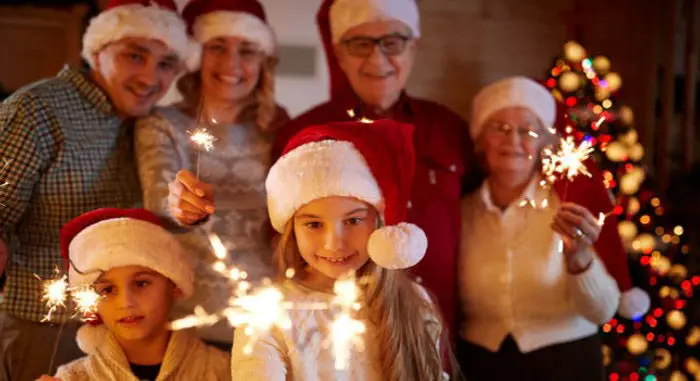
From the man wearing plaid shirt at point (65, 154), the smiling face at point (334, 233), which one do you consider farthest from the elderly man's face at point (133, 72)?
the smiling face at point (334, 233)

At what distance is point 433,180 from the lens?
7.16ft

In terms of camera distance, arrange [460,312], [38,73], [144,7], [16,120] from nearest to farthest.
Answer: [16,120] → [144,7] → [460,312] → [38,73]

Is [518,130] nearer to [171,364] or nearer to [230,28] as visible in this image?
[230,28]

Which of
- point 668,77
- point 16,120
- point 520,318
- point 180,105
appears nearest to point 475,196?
point 520,318

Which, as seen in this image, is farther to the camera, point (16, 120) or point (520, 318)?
point (520, 318)

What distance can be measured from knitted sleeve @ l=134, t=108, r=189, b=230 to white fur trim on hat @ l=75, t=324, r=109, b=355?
339mm

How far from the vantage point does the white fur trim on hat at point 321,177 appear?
159 centimetres

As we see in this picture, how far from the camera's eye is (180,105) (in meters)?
2.24

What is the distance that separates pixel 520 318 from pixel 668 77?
1.85m

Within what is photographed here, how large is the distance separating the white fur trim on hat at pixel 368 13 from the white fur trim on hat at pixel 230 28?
239 mm

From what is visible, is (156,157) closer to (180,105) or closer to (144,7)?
(180,105)

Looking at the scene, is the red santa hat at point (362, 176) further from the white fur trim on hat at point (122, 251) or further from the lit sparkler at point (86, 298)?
the lit sparkler at point (86, 298)

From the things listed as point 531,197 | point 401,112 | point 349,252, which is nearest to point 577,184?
point 531,197

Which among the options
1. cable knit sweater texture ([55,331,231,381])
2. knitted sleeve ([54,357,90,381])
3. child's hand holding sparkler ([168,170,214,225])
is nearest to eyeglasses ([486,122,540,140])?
child's hand holding sparkler ([168,170,214,225])
